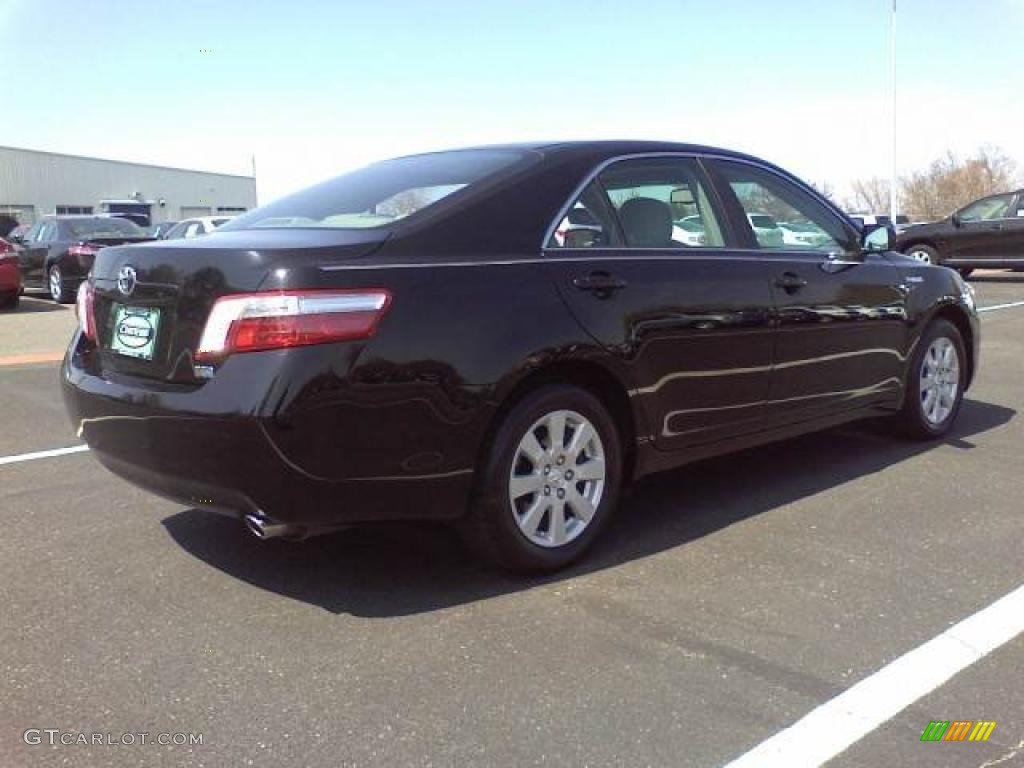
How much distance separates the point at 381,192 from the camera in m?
3.97

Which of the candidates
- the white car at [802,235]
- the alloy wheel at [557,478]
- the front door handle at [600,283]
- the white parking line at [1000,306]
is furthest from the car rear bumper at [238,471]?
the white parking line at [1000,306]

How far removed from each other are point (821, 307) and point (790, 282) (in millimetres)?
284

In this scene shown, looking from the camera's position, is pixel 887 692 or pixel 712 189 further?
pixel 712 189

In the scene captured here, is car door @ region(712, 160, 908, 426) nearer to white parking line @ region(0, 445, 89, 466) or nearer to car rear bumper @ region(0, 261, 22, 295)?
white parking line @ region(0, 445, 89, 466)

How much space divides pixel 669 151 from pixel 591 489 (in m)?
1.61

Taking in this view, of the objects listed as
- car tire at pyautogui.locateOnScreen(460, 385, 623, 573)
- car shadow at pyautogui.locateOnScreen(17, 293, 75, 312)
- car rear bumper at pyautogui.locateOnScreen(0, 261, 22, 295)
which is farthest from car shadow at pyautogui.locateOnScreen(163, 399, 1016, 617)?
car shadow at pyautogui.locateOnScreen(17, 293, 75, 312)

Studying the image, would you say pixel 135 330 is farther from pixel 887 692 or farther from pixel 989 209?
pixel 989 209

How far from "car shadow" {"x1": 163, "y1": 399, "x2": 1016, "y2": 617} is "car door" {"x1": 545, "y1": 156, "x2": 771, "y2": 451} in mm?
439

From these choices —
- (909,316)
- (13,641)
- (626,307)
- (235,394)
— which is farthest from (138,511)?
(909,316)

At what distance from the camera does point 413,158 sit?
14.7 ft

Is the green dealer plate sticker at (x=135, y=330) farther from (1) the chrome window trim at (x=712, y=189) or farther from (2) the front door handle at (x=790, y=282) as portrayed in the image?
(2) the front door handle at (x=790, y=282)

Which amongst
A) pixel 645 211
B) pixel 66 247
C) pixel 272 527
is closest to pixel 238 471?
pixel 272 527

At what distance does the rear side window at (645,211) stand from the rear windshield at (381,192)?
37cm

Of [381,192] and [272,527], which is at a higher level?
[381,192]
